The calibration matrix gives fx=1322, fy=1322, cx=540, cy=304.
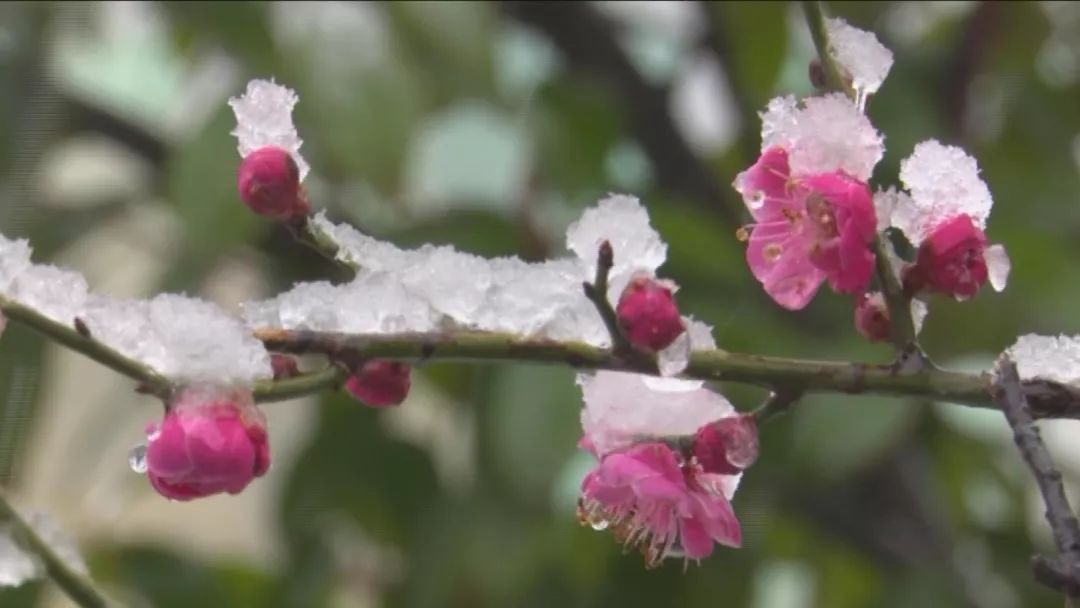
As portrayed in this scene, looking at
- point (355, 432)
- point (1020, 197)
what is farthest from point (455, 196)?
point (1020, 197)

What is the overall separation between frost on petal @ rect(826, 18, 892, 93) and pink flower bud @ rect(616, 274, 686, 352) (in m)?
0.08

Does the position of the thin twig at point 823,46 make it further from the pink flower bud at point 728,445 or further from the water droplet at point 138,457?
the water droplet at point 138,457

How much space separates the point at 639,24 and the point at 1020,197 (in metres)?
0.34

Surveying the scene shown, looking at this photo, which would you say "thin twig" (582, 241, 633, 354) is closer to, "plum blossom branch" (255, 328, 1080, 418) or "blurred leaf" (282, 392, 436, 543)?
"plum blossom branch" (255, 328, 1080, 418)

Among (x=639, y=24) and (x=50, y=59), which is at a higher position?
(x=639, y=24)

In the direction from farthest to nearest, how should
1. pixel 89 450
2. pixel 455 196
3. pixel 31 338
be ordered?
pixel 89 450 < pixel 455 196 < pixel 31 338

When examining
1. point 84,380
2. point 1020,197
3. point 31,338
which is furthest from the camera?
point 84,380

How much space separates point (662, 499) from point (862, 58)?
0.40 feet

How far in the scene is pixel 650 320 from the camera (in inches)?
11.4

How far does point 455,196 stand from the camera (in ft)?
3.37

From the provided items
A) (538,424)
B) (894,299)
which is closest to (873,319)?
(894,299)

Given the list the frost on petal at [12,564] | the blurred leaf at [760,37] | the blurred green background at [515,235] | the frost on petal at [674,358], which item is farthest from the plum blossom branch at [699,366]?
the blurred leaf at [760,37]

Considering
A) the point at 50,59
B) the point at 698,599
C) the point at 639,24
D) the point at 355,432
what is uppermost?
the point at 639,24

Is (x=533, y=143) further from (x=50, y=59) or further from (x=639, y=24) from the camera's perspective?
(x=50, y=59)
